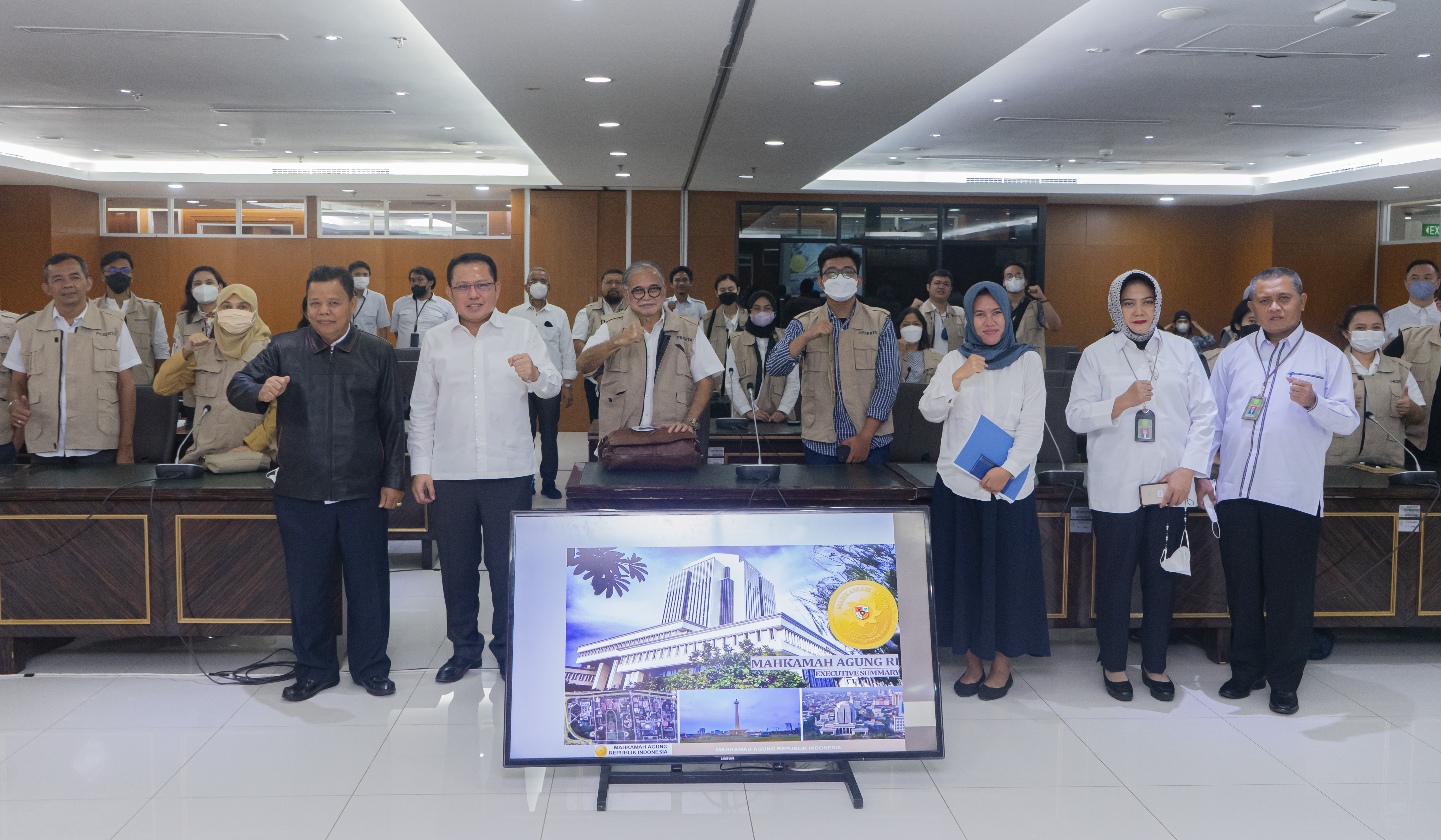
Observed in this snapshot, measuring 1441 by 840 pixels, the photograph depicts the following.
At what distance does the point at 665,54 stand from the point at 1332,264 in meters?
11.4

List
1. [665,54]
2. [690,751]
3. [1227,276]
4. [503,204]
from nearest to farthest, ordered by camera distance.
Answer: [690,751], [665,54], [503,204], [1227,276]

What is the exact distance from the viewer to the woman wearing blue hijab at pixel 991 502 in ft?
11.1

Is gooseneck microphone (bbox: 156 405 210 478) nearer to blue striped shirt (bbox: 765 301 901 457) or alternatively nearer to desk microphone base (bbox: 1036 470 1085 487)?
blue striped shirt (bbox: 765 301 901 457)

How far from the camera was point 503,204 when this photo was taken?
40.4ft

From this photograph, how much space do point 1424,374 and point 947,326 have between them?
361cm

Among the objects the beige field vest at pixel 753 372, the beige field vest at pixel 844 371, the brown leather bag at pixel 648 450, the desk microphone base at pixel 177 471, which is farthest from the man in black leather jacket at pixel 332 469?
the beige field vest at pixel 753 372

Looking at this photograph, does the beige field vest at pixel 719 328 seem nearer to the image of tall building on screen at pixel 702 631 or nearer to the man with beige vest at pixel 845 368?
the man with beige vest at pixel 845 368

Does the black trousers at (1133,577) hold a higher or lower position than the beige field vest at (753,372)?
lower

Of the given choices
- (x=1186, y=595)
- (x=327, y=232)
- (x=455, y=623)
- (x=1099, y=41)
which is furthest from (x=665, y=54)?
(x=327, y=232)

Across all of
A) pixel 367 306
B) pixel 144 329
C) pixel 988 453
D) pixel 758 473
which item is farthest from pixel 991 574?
pixel 367 306

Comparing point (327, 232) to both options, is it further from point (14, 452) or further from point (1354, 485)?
point (1354, 485)

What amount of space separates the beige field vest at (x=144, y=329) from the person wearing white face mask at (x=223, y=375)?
3471mm

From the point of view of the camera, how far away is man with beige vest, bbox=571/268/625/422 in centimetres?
782

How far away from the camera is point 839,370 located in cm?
426
